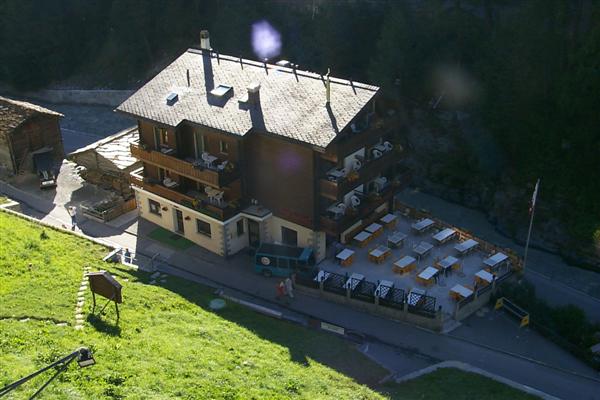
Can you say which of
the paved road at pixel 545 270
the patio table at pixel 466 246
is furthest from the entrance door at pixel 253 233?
the paved road at pixel 545 270

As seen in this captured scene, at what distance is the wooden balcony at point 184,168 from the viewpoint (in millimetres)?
38438

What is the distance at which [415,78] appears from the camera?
185 ft

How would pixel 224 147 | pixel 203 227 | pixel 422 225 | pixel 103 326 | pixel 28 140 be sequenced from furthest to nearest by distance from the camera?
pixel 28 140, pixel 422 225, pixel 203 227, pixel 224 147, pixel 103 326

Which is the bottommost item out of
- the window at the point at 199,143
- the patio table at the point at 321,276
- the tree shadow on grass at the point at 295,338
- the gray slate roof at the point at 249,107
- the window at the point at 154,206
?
the tree shadow on grass at the point at 295,338

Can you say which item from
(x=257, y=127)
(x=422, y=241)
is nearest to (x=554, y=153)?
(x=422, y=241)

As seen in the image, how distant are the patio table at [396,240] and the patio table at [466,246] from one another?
11.0 feet

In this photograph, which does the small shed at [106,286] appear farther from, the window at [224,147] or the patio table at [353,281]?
the window at [224,147]

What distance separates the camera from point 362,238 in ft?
134

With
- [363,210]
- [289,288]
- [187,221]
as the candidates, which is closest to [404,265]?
[363,210]

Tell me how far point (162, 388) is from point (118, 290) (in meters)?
6.32

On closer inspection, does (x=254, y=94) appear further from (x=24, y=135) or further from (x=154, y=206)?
(x=24, y=135)

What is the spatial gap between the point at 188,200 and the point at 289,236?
267 inches

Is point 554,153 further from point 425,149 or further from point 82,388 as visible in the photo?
point 82,388

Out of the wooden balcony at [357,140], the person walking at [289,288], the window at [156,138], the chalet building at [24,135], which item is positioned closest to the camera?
the wooden balcony at [357,140]
